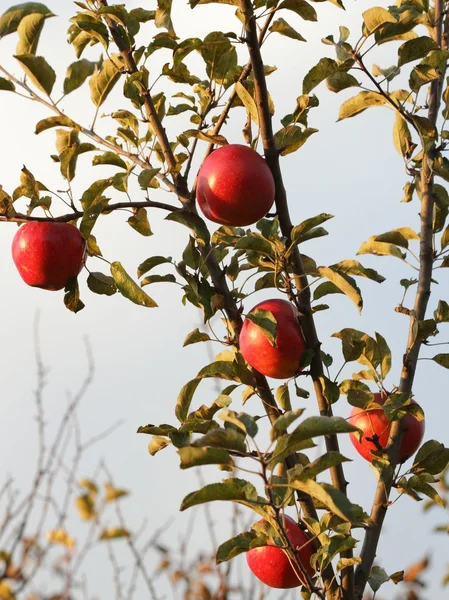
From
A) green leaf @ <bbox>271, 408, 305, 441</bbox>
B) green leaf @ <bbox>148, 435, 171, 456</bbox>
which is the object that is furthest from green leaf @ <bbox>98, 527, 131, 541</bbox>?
green leaf @ <bbox>271, 408, 305, 441</bbox>

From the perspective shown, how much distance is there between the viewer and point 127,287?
1.92 metres

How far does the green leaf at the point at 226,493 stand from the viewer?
147 cm

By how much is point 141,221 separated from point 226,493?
892 millimetres

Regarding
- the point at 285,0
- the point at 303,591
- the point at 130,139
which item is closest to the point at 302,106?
the point at 285,0

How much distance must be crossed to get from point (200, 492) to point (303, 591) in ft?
1.99

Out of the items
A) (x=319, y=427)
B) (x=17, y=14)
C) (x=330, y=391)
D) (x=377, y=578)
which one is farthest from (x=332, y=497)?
(x=17, y=14)

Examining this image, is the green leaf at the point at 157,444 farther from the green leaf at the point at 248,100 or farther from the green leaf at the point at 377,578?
the green leaf at the point at 248,100

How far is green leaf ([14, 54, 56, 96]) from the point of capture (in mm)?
1993

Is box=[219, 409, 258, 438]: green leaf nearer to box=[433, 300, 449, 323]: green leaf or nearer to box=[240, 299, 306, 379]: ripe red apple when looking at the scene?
box=[240, 299, 306, 379]: ripe red apple

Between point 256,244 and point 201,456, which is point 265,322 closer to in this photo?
point 256,244

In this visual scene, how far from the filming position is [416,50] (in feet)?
6.81

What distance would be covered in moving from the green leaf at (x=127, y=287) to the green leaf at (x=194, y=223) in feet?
0.55

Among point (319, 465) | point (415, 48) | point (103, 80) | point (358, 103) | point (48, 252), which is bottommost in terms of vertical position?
point (319, 465)

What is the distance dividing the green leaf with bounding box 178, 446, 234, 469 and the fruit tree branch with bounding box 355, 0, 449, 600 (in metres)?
0.62
